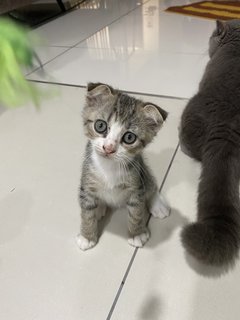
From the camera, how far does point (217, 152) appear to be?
925mm

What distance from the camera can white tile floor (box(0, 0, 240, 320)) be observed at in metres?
0.76

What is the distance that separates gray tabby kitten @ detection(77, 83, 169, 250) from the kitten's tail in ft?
0.54

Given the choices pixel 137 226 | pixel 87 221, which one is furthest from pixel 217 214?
pixel 87 221

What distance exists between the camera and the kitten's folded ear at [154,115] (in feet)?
2.36

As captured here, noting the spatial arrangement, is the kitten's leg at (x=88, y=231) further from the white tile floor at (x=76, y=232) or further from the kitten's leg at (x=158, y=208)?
the kitten's leg at (x=158, y=208)

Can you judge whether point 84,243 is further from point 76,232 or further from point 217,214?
point 217,214

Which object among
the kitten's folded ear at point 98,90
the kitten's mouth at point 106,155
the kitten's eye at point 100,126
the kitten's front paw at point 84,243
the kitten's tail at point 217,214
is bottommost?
the kitten's front paw at point 84,243

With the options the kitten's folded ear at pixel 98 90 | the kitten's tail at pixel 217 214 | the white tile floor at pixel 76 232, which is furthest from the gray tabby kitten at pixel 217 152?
the kitten's folded ear at pixel 98 90

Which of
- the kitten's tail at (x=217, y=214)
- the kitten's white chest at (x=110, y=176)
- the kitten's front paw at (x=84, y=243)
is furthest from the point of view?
the kitten's front paw at (x=84, y=243)

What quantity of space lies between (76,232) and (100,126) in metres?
0.36

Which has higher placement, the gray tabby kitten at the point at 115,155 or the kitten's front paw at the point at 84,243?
the gray tabby kitten at the point at 115,155

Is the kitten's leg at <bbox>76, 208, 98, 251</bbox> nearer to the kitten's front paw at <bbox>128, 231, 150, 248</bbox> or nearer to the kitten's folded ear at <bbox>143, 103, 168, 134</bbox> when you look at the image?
the kitten's front paw at <bbox>128, 231, 150, 248</bbox>

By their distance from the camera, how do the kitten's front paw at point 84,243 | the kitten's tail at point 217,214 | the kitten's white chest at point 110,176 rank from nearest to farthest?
1. the kitten's tail at point 217,214
2. the kitten's white chest at point 110,176
3. the kitten's front paw at point 84,243

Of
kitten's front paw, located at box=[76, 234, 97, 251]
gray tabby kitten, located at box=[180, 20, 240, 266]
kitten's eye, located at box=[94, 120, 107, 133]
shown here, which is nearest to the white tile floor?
kitten's front paw, located at box=[76, 234, 97, 251]
